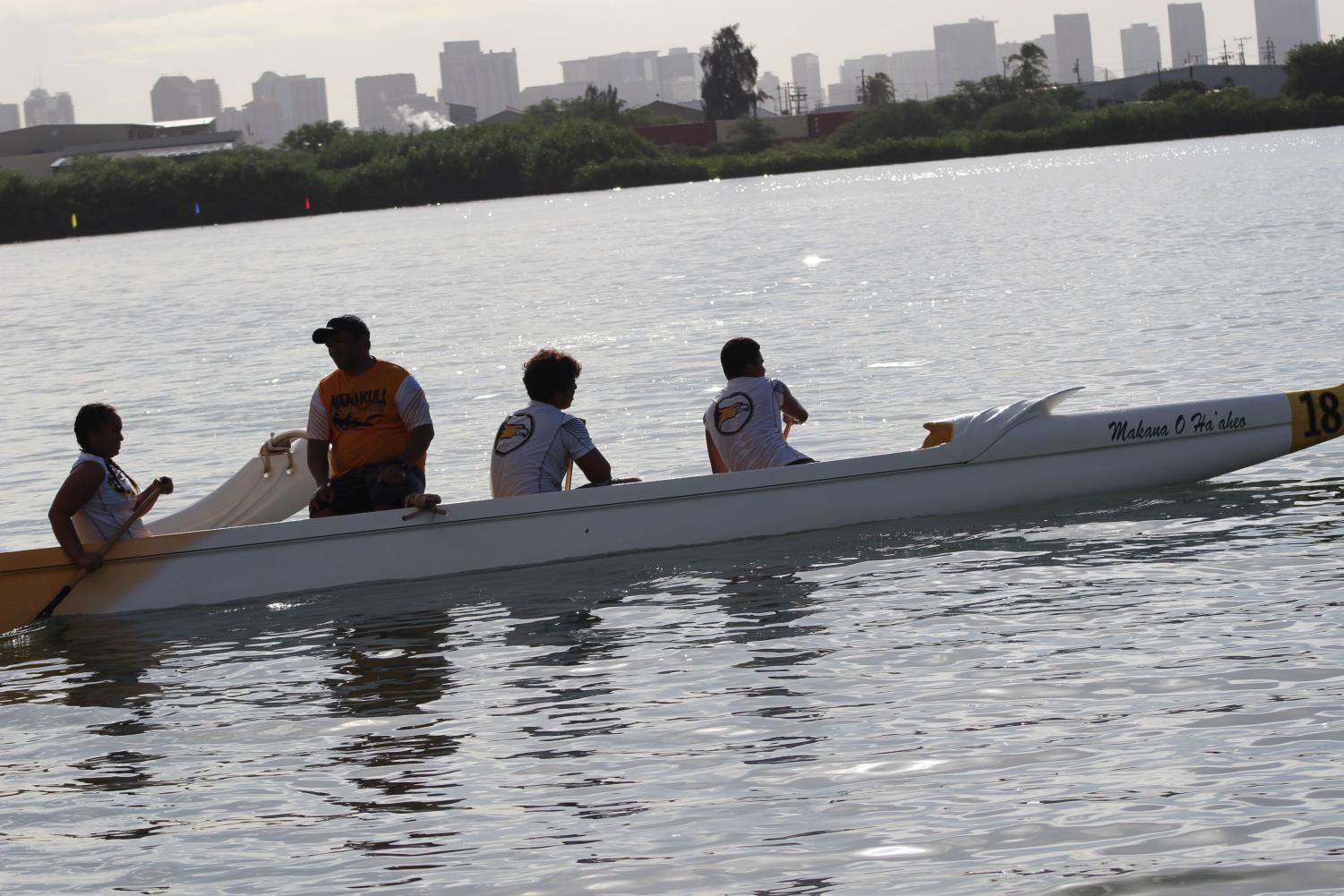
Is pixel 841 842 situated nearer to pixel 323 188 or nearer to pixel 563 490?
pixel 563 490

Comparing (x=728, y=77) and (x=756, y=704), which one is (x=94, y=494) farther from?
(x=728, y=77)

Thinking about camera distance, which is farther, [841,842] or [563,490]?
[563,490]

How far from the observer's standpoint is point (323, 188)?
107 m

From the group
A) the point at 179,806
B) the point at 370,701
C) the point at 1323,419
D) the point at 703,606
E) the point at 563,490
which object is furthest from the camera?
the point at 1323,419

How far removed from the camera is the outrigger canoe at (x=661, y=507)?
A: 10.2 meters

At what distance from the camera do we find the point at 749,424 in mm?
10695

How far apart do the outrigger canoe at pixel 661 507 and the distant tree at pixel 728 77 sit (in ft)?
449

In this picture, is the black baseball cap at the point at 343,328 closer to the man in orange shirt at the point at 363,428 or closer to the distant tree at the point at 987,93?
the man in orange shirt at the point at 363,428

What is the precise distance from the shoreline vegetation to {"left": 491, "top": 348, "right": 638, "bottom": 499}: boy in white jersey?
97.0 meters

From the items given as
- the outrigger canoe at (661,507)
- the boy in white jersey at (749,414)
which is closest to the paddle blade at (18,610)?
the outrigger canoe at (661,507)

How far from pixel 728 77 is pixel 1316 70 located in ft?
173

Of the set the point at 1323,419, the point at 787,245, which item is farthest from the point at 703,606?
the point at 787,245

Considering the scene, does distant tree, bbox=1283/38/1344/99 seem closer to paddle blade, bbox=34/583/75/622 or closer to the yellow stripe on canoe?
the yellow stripe on canoe

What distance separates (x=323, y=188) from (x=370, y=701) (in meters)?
102
